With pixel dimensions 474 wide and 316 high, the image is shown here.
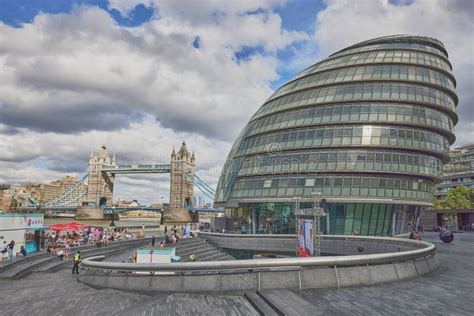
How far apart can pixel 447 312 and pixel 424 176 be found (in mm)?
38159

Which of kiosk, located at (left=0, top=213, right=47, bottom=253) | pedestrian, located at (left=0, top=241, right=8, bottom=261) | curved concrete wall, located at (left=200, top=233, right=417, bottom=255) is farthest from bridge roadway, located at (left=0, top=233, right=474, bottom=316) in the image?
curved concrete wall, located at (left=200, top=233, right=417, bottom=255)

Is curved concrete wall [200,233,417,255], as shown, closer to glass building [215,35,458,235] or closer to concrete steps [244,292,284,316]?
glass building [215,35,458,235]

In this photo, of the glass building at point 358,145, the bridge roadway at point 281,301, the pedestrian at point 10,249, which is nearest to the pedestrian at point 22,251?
the pedestrian at point 10,249

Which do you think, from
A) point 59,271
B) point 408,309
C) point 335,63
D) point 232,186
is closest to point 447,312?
point 408,309

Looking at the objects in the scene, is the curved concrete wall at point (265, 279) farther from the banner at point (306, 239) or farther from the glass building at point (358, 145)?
the glass building at point (358, 145)

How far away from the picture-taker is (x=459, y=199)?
302ft

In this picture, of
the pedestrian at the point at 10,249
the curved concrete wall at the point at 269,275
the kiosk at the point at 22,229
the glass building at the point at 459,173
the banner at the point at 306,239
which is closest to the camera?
the curved concrete wall at the point at 269,275

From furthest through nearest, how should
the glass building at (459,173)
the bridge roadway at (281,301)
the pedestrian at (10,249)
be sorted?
the glass building at (459,173), the pedestrian at (10,249), the bridge roadway at (281,301)

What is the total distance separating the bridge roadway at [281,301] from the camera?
10680mm

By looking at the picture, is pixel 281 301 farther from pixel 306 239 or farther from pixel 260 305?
pixel 306 239

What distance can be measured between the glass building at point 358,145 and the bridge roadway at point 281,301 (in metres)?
26.7

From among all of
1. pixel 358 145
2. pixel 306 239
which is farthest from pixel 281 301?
pixel 358 145

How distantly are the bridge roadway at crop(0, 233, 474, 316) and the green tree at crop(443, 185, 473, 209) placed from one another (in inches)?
3585

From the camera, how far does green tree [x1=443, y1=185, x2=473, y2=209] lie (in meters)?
91.6
